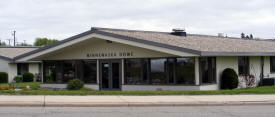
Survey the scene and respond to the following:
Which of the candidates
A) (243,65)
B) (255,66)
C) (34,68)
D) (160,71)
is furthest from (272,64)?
(34,68)

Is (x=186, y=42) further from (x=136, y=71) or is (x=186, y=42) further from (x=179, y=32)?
(x=179, y=32)

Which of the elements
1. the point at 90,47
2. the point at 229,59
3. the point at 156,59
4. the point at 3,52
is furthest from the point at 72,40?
the point at 3,52

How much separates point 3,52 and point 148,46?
20.9 meters

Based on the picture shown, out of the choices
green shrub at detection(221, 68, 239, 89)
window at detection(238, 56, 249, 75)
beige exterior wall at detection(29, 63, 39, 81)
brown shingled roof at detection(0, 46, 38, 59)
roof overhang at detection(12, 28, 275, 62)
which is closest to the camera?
roof overhang at detection(12, 28, 275, 62)

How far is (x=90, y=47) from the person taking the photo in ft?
81.4

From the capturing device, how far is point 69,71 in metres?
26.2

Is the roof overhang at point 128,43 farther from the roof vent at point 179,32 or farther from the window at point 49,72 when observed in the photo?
the roof vent at point 179,32

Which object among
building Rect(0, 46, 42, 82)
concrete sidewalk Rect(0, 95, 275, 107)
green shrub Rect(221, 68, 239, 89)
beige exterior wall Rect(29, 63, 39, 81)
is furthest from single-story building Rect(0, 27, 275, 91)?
beige exterior wall Rect(29, 63, 39, 81)

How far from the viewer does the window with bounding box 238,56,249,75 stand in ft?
80.4

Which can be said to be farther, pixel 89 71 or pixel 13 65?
pixel 13 65
